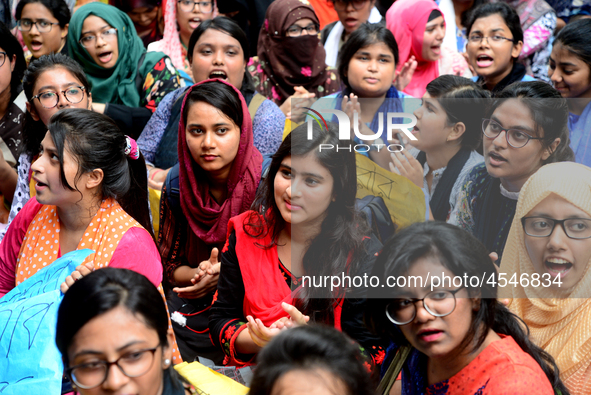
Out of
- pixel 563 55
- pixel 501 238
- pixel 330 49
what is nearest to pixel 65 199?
pixel 501 238

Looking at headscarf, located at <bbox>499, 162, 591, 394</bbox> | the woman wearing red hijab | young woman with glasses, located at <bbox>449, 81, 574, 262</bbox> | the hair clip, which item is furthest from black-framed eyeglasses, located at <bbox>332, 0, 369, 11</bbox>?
headscarf, located at <bbox>499, 162, 591, 394</bbox>

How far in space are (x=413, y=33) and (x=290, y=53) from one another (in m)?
0.93

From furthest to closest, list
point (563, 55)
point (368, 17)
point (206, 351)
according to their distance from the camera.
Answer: point (368, 17) < point (563, 55) < point (206, 351)

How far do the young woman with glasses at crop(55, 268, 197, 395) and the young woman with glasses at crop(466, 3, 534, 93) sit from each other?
274 cm

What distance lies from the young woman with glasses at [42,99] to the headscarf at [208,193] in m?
0.69

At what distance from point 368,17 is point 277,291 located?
2.82 meters

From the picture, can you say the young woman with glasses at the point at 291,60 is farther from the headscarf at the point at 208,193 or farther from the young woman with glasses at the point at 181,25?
the headscarf at the point at 208,193

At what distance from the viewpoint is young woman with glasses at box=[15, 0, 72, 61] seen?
4.10 m

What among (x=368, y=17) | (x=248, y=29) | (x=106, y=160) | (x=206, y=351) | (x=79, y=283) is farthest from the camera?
(x=248, y=29)

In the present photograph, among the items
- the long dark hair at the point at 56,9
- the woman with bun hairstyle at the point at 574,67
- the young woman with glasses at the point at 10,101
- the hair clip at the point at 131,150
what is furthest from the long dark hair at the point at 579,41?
the long dark hair at the point at 56,9

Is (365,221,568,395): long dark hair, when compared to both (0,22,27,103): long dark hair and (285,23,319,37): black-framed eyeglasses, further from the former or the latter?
(0,22,27,103): long dark hair

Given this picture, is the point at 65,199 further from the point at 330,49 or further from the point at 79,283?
the point at 330,49

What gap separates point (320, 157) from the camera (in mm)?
2301

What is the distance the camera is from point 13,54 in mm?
3670
